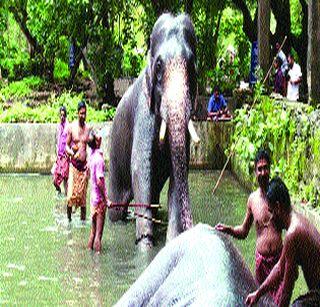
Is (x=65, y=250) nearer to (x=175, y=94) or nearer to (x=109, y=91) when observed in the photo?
(x=175, y=94)

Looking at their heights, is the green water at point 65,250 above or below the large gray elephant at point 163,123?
below

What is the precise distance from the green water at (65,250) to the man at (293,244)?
10.8 feet

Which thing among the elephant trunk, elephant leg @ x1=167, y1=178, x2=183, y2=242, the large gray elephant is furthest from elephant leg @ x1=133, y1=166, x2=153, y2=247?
the elephant trunk

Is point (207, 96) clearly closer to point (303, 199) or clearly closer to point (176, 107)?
point (303, 199)

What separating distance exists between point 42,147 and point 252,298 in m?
14.5

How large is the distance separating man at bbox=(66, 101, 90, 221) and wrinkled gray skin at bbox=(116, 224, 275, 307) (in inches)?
310

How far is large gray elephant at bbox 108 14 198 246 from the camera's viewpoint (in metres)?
9.69

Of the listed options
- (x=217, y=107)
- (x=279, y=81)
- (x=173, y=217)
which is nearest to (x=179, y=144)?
(x=173, y=217)

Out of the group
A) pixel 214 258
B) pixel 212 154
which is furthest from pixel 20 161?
pixel 214 258

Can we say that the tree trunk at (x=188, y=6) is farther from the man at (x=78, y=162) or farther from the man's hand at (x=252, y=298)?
the man's hand at (x=252, y=298)

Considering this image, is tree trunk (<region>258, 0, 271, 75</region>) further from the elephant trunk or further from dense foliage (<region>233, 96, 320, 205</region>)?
the elephant trunk

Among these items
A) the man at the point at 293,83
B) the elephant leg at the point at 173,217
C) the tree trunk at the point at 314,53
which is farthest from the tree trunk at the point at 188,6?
the elephant leg at the point at 173,217

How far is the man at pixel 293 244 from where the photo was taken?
535cm

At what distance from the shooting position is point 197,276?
4.11 metres
